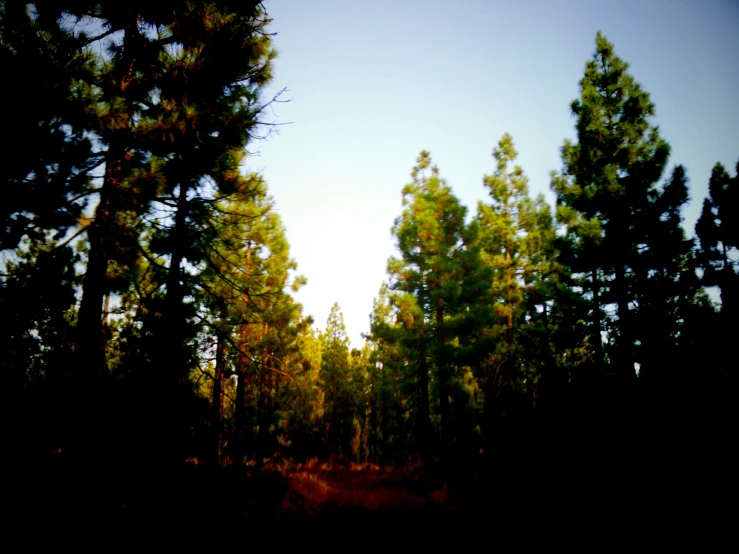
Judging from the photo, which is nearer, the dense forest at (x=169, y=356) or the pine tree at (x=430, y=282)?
the dense forest at (x=169, y=356)

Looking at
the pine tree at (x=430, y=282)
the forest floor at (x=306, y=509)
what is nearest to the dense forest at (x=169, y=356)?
the forest floor at (x=306, y=509)

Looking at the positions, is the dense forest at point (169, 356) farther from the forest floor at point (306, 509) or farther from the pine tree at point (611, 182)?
the pine tree at point (611, 182)

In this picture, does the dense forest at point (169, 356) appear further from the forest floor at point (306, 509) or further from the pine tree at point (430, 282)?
the pine tree at point (430, 282)

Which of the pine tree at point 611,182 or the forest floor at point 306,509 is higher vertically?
the pine tree at point 611,182

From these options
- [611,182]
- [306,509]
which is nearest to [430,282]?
[611,182]

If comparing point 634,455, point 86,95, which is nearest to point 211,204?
point 86,95

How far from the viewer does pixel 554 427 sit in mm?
5566

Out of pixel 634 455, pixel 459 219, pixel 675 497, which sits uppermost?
pixel 459 219

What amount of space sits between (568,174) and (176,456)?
58.2 feet

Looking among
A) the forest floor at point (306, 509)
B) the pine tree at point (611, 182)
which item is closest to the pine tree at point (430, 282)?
the pine tree at point (611, 182)

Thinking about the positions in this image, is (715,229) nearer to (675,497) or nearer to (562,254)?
(562,254)

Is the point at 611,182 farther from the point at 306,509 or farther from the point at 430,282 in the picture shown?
the point at 306,509

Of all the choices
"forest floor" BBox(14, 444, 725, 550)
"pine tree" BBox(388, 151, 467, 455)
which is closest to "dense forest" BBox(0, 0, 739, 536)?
"forest floor" BBox(14, 444, 725, 550)

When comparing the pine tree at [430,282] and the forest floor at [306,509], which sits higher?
the pine tree at [430,282]
